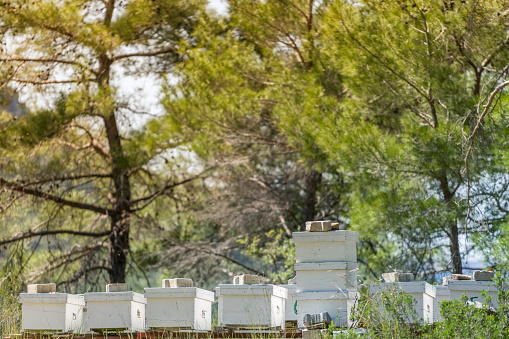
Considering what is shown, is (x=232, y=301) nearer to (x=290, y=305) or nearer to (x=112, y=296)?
(x=290, y=305)

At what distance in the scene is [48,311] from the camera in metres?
6.41

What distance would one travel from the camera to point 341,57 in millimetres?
10172

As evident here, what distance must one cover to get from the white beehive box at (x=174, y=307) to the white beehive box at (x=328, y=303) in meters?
1.07

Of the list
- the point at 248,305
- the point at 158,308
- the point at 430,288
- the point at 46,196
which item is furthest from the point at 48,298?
the point at 46,196

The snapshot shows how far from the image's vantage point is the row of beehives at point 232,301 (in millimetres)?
5621

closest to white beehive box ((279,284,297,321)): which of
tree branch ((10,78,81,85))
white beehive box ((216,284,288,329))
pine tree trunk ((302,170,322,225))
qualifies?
white beehive box ((216,284,288,329))

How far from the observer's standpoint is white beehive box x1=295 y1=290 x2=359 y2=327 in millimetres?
5562

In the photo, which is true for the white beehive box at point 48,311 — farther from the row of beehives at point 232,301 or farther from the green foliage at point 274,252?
the green foliage at point 274,252

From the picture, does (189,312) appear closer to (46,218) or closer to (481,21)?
(481,21)

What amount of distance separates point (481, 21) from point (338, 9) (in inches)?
95.2

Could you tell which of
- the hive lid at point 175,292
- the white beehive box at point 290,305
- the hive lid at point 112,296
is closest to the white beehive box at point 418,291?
the white beehive box at point 290,305

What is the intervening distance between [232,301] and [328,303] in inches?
38.7

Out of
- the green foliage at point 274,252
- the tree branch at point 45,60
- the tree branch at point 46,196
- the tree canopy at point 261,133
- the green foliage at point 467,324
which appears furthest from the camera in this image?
the tree branch at point 46,196

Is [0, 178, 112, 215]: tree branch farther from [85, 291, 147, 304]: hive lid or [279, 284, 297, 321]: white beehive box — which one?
[279, 284, 297, 321]: white beehive box
